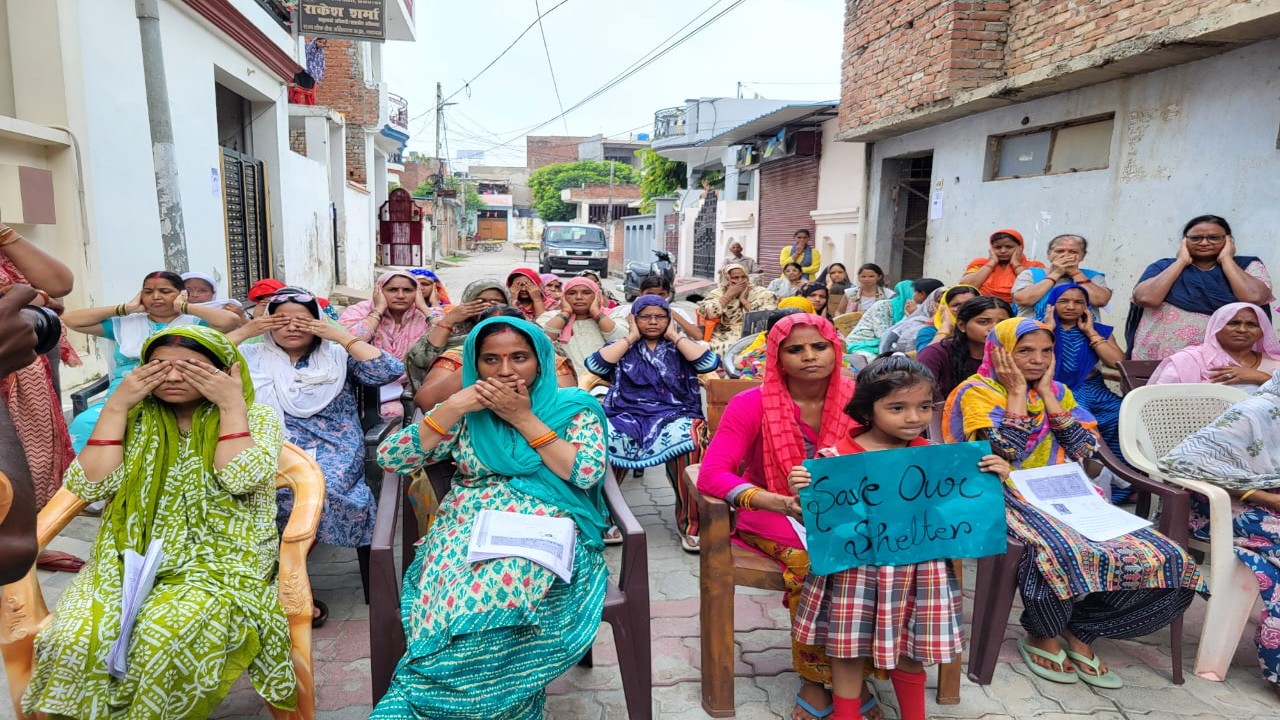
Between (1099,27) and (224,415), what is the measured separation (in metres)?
7.35

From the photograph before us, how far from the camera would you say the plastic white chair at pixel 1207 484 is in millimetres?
2834

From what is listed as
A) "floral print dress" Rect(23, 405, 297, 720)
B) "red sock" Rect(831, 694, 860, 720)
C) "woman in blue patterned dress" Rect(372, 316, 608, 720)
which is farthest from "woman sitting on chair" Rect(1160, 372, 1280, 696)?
"floral print dress" Rect(23, 405, 297, 720)

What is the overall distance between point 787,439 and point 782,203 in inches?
554

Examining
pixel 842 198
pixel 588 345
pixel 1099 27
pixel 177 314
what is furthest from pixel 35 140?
pixel 842 198

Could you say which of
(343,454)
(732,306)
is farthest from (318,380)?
(732,306)

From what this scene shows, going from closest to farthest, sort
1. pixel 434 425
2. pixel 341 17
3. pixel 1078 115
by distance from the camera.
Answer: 1. pixel 434 425
2. pixel 1078 115
3. pixel 341 17

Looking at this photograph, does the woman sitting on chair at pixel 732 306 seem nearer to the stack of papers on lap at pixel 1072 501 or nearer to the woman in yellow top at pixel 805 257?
the stack of papers on lap at pixel 1072 501

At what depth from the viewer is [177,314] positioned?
4078 millimetres

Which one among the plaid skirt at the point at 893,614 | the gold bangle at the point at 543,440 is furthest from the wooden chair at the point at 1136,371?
the gold bangle at the point at 543,440

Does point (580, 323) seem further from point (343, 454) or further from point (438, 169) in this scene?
point (438, 169)

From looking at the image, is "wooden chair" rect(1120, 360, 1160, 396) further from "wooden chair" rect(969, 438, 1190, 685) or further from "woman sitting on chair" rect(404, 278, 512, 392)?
"woman sitting on chair" rect(404, 278, 512, 392)

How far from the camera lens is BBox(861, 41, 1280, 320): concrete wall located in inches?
208

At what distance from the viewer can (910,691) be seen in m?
2.36

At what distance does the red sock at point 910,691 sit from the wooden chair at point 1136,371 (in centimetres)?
279
